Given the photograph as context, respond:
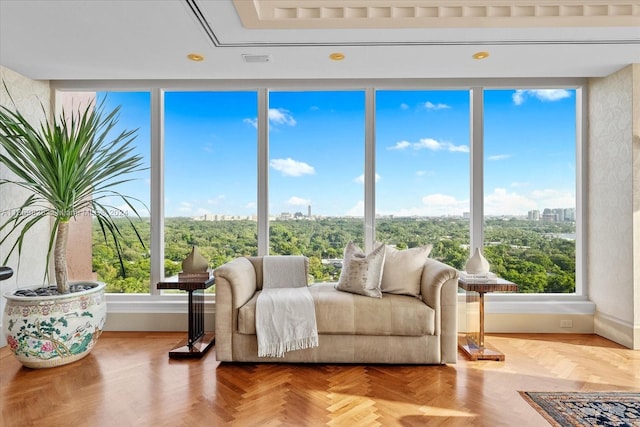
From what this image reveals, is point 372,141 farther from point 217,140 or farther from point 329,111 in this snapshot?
point 217,140

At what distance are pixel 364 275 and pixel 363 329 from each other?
46 cm

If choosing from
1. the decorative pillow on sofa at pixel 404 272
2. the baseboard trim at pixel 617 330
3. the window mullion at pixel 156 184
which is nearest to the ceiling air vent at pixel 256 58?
the window mullion at pixel 156 184

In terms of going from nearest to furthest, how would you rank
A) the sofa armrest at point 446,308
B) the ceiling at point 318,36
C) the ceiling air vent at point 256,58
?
1. the ceiling at point 318,36
2. the sofa armrest at point 446,308
3. the ceiling air vent at point 256,58

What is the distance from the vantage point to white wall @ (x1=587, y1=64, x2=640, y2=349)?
3256 millimetres

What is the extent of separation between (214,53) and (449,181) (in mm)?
2614

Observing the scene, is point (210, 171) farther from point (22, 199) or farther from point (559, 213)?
point (559, 213)

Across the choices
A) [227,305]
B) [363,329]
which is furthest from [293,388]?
[227,305]

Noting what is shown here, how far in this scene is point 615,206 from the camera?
3416 millimetres

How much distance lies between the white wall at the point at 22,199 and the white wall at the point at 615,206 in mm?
5400

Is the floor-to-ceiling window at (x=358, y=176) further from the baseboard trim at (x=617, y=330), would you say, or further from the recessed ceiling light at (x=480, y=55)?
the recessed ceiling light at (x=480, y=55)

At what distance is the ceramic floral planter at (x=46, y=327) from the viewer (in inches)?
108

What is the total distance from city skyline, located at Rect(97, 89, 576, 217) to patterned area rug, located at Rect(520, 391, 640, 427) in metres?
1.93

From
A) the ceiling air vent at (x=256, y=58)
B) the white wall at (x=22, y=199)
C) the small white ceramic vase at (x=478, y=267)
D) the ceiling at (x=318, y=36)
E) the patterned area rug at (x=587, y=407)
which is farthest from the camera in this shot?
the white wall at (x=22, y=199)

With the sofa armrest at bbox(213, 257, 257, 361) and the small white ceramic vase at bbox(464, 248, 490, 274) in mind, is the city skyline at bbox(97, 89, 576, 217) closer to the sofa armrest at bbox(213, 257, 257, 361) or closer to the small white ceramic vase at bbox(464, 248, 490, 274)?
the small white ceramic vase at bbox(464, 248, 490, 274)
